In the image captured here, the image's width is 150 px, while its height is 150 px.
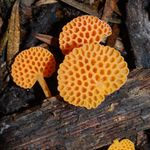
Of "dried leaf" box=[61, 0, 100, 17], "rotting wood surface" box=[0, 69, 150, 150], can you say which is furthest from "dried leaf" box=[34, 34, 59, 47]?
"rotting wood surface" box=[0, 69, 150, 150]

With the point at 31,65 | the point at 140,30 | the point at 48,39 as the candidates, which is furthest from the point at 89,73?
the point at 48,39

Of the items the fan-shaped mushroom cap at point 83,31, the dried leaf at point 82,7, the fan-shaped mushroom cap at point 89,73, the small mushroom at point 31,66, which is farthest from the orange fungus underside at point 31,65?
the dried leaf at point 82,7

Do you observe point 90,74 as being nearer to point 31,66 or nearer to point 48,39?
point 31,66

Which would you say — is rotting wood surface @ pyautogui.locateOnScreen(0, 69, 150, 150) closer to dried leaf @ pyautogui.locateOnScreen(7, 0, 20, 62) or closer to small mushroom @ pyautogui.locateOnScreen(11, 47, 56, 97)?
small mushroom @ pyautogui.locateOnScreen(11, 47, 56, 97)

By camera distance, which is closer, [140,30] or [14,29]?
[140,30]

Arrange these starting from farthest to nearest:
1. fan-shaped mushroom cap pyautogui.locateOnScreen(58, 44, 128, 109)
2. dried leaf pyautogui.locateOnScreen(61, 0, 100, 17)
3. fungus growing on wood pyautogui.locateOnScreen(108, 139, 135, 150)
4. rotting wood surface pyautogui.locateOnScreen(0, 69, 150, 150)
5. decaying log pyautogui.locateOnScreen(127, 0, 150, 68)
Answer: dried leaf pyautogui.locateOnScreen(61, 0, 100, 17) < decaying log pyautogui.locateOnScreen(127, 0, 150, 68) < fungus growing on wood pyautogui.locateOnScreen(108, 139, 135, 150) < rotting wood surface pyautogui.locateOnScreen(0, 69, 150, 150) < fan-shaped mushroom cap pyautogui.locateOnScreen(58, 44, 128, 109)
